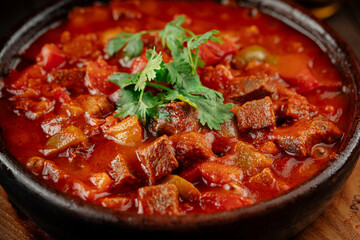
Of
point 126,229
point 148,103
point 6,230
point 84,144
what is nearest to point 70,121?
point 84,144

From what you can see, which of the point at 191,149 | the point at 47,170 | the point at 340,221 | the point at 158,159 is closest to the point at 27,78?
the point at 47,170

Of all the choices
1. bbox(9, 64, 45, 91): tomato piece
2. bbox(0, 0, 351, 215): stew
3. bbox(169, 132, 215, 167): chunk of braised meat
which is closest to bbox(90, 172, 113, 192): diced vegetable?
bbox(0, 0, 351, 215): stew

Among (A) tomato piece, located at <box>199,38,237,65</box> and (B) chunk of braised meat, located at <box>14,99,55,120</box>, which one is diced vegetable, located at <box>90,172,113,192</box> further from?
(A) tomato piece, located at <box>199,38,237,65</box>

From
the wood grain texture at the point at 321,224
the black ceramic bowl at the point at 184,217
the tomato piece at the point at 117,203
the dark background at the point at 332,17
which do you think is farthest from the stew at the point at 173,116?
the dark background at the point at 332,17

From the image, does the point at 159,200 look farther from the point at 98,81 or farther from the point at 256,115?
the point at 98,81

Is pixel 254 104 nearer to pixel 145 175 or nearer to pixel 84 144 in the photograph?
pixel 145 175

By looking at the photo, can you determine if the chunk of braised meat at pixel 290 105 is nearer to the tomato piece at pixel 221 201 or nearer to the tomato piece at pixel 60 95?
the tomato piece at pixel 221 201

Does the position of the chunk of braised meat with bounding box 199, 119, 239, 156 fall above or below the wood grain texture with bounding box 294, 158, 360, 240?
above
